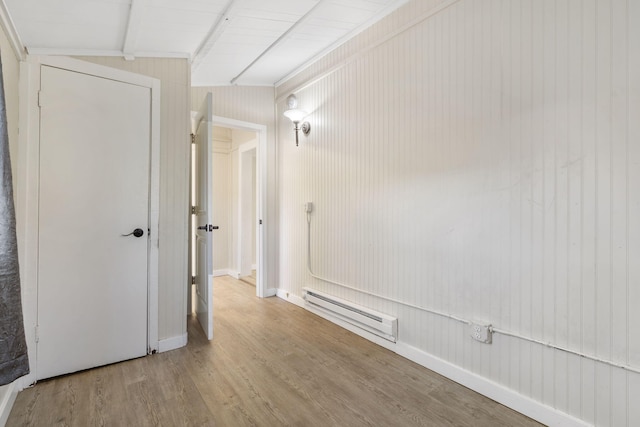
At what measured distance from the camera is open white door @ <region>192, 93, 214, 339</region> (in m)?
2.67

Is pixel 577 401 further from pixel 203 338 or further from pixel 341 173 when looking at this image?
pixel 203 338

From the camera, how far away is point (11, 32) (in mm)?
1813

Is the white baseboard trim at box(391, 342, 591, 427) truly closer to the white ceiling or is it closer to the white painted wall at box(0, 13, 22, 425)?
the white painted wall at box(0, 13, 22, 425)

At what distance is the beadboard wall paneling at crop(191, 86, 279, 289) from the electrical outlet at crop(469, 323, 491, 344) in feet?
8.28

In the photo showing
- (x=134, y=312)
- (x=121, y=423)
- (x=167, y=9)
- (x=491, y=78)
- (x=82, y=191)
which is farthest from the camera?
(x=134, y=312)

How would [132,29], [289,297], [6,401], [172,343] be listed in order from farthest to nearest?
[289,297] < [172,343] < [132,29] < [6,401]

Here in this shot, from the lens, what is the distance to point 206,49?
2.67 metres

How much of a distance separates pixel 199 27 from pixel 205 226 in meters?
1.54

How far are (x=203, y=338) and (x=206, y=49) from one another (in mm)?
2482

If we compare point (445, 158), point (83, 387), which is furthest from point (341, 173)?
point (83, 387)

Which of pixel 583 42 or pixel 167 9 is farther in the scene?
pixel 167 9

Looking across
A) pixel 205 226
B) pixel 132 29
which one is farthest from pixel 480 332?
pixel 132 29

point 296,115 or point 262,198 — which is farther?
point 262,198

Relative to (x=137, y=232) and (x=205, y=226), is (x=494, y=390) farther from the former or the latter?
(x=137, y=232)
